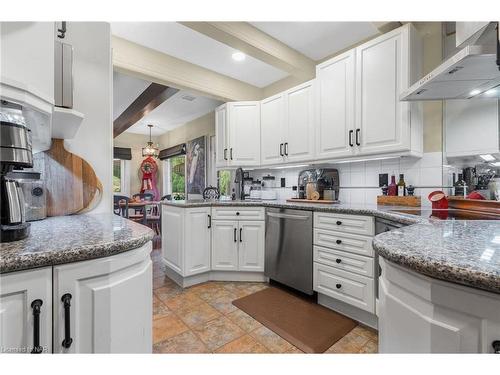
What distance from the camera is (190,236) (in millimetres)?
2570

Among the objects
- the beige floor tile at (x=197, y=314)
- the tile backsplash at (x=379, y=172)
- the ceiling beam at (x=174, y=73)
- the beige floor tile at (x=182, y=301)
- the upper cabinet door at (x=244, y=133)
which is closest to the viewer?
the beige floor tile at (x=197, y=314)

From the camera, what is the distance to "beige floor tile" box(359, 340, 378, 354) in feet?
5.12

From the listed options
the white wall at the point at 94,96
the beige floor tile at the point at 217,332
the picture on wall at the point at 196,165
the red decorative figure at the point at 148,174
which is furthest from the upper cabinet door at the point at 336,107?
the red decorative figure at the point at 148,174

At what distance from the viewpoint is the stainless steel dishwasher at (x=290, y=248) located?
2.20 m

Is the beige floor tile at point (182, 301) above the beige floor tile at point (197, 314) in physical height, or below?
below

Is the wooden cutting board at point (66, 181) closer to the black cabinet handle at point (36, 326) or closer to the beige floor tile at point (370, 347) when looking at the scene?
the black cabinet handle at point (36, 326)

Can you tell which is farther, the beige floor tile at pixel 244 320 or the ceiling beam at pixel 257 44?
the ceiling beam at pixel 257 44

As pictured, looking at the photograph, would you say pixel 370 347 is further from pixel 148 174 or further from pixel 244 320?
pixel 148 174

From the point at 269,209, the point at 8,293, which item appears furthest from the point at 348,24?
the point at 8,293

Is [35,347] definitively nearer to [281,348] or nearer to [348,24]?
[281,348]

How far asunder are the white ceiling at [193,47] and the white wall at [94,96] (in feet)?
2.48

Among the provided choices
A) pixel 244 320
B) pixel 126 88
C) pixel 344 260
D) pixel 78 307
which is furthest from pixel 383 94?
pixel 126 88

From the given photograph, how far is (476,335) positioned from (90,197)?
1.89m

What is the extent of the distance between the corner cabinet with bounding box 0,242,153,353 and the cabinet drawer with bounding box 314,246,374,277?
1.53 m
